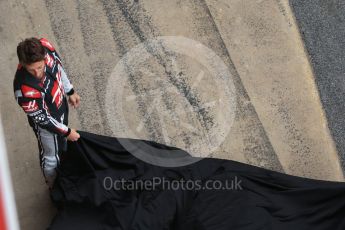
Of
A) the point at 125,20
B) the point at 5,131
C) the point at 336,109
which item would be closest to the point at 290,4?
the point at 336,109

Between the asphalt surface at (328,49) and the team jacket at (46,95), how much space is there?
108 inches

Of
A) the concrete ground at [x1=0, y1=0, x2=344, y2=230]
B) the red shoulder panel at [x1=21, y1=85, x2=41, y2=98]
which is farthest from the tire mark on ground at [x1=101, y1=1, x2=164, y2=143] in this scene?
the red shoulder panel at [x1=21, y1=85, x2=41, y2=98]

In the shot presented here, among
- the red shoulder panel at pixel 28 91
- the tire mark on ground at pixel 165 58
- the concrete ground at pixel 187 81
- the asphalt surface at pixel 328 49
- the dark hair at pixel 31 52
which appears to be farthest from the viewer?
the asphalt surface at pixel 328 49

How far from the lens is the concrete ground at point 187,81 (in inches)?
206

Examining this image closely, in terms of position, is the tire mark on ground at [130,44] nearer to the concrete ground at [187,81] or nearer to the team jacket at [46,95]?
the concrete ground at [187,81]

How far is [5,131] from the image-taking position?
5.10 m

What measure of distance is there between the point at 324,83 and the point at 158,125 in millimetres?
1795

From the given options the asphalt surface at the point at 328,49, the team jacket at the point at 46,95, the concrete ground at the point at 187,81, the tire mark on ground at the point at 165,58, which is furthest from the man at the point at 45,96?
the asphalt surface at the point at 328,49

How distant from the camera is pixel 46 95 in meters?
3.87

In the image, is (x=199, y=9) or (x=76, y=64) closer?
(x=76, y=64)

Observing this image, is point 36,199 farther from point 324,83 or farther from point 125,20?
point 324,83

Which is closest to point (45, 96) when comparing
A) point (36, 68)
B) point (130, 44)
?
point (36, 68)

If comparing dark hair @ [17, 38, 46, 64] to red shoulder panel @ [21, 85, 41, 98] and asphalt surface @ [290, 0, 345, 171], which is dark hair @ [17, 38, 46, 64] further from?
asphalt surface @ [290, 0, 345, 171]

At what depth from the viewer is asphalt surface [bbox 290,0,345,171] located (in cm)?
550
